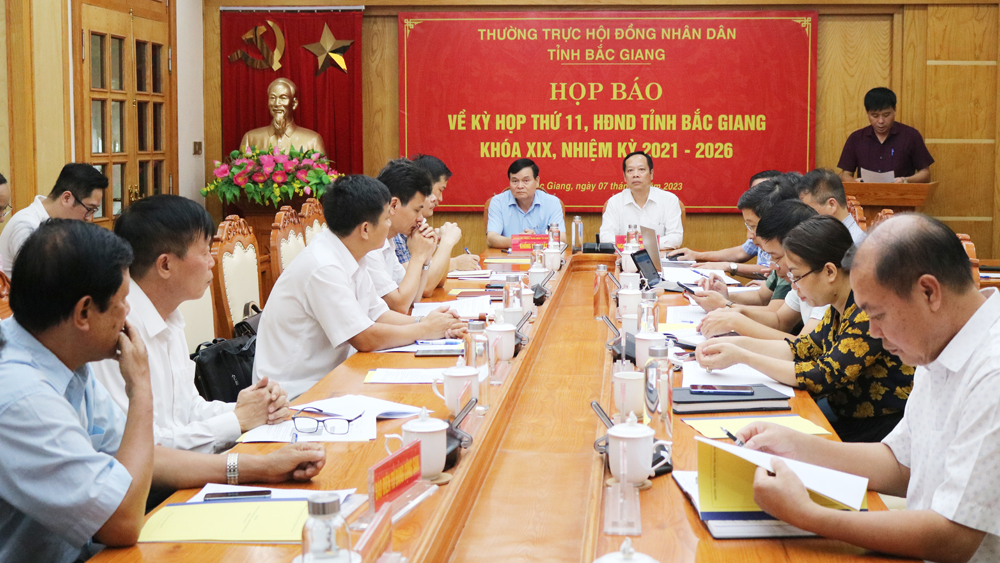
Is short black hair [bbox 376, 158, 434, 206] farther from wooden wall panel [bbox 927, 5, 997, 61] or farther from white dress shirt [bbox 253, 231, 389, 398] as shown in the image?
wooden wall panel [bbox 927, 5, 997, 61]

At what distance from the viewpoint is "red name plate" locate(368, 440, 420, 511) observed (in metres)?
1.31

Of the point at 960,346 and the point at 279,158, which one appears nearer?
the point at 960,346

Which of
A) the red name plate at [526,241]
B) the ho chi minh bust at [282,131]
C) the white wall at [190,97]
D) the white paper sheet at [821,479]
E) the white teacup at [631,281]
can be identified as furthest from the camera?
the ho chi minh bust at [282,131]

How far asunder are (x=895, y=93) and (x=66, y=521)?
661cm

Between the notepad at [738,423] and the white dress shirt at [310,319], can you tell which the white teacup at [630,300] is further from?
the notepad at [738,423]

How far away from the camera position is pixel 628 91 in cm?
689

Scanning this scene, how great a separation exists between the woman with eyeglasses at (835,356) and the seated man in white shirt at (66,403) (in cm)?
147

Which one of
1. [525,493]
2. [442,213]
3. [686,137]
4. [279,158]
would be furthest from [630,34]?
[525,493]

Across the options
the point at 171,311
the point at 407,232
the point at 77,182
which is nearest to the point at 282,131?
the point at 77,182

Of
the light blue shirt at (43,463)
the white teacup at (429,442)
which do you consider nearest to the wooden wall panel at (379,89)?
the white teacup at (429,442)

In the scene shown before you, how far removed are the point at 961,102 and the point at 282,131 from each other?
4.89 metres

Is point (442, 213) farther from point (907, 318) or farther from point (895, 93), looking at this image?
point (907, 318)

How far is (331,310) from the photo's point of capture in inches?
110

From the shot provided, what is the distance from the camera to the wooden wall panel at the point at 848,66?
668 cm
